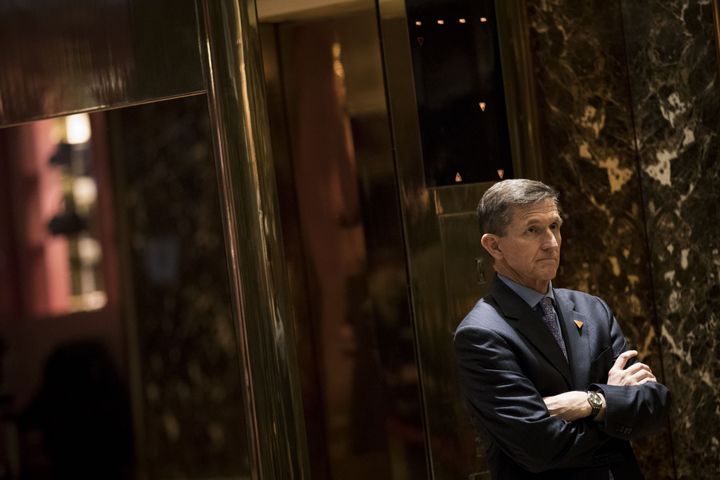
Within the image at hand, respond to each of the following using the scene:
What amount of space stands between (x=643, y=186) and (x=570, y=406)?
2289 millimetres

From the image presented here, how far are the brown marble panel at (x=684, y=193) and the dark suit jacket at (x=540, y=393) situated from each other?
1.83 m

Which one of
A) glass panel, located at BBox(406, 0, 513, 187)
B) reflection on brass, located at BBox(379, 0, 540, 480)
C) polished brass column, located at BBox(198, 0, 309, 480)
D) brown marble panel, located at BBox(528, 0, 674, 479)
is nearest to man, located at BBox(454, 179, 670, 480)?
polished brass column, located at BBox(198, 0, 309, 480)

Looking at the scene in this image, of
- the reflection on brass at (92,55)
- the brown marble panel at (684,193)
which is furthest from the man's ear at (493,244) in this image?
the brown marble panel at (684,193)

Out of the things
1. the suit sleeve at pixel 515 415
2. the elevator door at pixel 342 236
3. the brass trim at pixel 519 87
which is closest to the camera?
the suit sleeve at pixel 515 415

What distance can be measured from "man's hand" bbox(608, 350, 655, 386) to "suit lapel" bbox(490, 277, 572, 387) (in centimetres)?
14

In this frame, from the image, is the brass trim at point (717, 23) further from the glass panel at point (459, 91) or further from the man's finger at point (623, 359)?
the man's finger at point (623, 359)

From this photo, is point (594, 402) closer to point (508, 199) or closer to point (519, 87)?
point (508, 199)

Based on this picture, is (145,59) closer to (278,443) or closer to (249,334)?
(249,334)

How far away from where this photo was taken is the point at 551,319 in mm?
3262

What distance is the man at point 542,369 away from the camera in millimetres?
3033

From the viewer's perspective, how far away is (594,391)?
3.12 metres

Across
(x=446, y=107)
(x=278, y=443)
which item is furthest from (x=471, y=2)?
(x=278, y=443)

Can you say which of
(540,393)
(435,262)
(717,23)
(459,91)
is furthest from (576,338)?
(717,23)

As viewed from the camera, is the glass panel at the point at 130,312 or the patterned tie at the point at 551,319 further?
the glass panel at the point at 130,312
